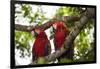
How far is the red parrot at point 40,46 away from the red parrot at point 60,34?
0.11 metres

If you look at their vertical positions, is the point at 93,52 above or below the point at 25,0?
below

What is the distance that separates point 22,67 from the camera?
2.26 meters

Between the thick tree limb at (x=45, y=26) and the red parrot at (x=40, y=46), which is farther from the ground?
the thick tree limb at (x=45, y=26)

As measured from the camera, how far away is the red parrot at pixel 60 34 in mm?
2396

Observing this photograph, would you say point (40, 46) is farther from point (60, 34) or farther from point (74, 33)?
point (74, 33)

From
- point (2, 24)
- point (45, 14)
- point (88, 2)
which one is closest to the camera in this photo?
point (2, 24)

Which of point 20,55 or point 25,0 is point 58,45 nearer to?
point 20,55

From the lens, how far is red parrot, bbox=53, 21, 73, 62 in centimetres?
240

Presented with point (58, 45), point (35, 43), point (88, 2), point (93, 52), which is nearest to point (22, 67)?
point (35, 43)

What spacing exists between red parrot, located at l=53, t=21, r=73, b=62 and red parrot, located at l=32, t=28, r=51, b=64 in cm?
11

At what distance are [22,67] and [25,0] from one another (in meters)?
0.72

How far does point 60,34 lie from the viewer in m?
2.41

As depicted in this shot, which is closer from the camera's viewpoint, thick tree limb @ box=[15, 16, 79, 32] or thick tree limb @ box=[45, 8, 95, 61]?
thick tree limb @ box=[15, 16, 79, 32]

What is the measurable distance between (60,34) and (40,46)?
0.27 meters
